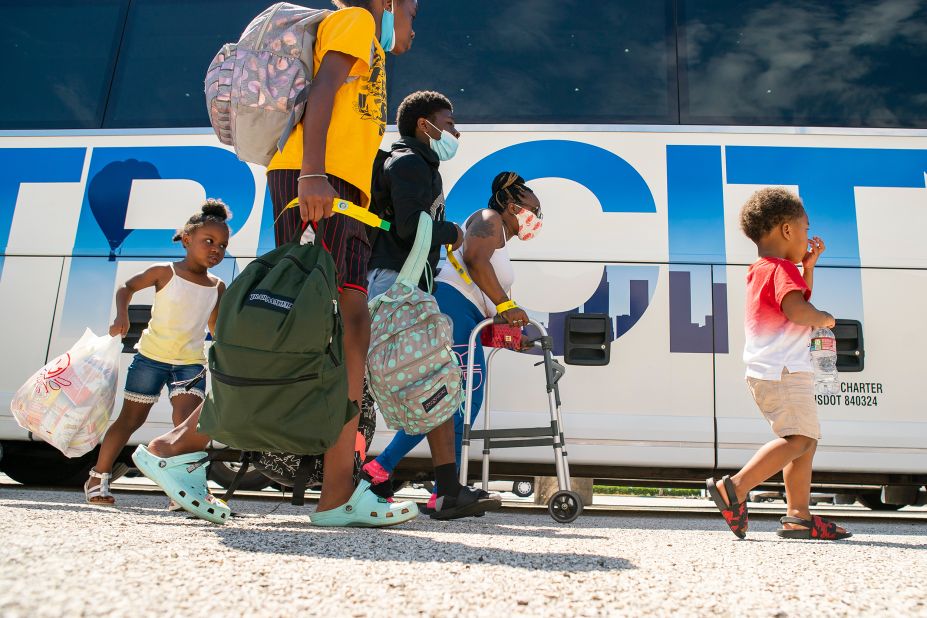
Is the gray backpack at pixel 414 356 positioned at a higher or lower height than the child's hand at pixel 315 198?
lower

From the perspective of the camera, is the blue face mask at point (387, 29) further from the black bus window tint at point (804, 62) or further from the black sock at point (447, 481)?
the black bus window tint at point (804, 62)

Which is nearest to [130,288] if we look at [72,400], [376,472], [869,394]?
[72,400]

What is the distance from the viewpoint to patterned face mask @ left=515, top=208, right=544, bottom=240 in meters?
3.51

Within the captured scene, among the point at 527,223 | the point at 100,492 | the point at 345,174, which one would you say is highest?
the point at 527,223

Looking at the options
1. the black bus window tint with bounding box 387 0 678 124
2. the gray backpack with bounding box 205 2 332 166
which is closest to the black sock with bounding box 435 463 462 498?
the gray backpack with bounding box 205 2 332 166

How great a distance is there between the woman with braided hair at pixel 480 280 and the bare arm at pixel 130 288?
1.41m

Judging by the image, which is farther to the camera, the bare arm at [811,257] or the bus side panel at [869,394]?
the bus side panel at [869,394]

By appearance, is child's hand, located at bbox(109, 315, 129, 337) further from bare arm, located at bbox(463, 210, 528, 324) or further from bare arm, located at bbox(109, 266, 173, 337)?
bare arm, located at bbox(463, 210, 528, 324)

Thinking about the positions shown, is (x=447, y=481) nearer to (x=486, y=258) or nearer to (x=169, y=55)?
(x=486, y=258)

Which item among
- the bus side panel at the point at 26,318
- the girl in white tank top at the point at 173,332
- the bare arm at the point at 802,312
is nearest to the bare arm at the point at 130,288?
the girl in white tank top at the point at 173,332

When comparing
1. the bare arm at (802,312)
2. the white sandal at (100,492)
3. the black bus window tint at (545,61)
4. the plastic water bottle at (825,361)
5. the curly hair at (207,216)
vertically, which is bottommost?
the white sandal at (100,492)

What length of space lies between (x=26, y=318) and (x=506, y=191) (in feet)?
9.85

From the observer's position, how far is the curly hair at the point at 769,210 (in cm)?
286

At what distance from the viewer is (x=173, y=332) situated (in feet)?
11.5
